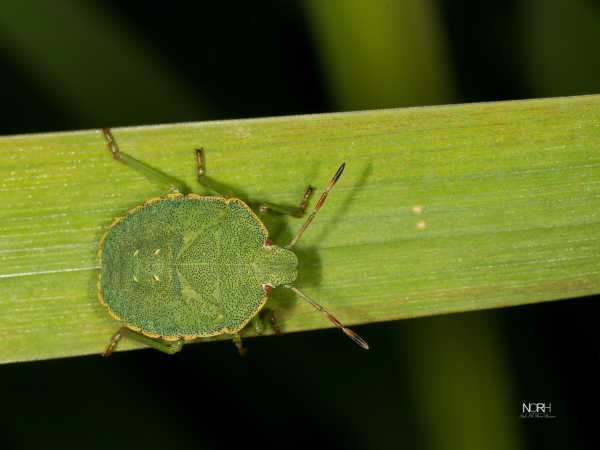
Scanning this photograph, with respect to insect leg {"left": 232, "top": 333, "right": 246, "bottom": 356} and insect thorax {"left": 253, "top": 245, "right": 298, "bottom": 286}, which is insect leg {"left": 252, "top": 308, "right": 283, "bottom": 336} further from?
insect thorax {"left": 253, "top": 245, "right": 298, "bottom": 286}

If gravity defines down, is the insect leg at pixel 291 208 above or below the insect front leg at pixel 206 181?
below

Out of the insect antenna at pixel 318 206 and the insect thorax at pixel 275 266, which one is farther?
the insect thorax at pixel 275 266

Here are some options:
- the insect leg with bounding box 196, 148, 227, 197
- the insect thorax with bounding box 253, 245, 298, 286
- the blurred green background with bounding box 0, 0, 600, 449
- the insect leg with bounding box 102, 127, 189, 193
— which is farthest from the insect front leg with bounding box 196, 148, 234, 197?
the blurred green background with bounding box 0, 0, 600, 449

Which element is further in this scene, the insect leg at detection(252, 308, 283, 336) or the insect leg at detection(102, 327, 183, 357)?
the insect leg at detection(252, 308, 283, 336)

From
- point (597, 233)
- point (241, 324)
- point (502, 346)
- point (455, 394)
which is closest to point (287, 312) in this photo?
point (241, 324)

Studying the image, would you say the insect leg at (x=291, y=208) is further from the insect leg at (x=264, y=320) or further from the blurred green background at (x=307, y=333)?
the blurred green background at (x=307, y=333)

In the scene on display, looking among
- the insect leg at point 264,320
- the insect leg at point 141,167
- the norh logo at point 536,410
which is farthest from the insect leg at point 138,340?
the norh logo at point 536,410
